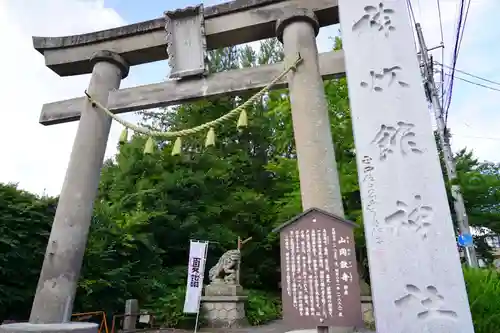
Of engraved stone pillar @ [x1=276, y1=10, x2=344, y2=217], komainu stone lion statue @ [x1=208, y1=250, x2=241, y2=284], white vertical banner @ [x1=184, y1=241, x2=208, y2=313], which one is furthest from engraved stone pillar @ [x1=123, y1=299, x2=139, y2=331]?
engraved stone pillar @ [x1=276, y1=10, x2=344, y2=217]

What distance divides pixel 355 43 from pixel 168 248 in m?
9.63

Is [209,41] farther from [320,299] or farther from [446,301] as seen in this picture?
[446,301]

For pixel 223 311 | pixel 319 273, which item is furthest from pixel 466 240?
pixel 319 273

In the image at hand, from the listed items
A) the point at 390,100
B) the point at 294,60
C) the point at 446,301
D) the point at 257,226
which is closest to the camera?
the point at 446,301

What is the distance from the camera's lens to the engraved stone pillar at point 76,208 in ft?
15.6

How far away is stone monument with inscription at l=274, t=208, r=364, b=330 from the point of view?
8.94ft

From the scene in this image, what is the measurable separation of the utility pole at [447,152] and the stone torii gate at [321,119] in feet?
18.1

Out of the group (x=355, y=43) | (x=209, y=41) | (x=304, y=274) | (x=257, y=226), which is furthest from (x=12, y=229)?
(x=257, y=226)

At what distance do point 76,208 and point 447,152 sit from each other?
8609 millimetres

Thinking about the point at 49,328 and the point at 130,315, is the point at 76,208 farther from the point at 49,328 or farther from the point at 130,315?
the point at 130,315

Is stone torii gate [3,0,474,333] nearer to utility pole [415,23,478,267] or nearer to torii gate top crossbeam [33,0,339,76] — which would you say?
torii gate top crossbeam [33,0,339,76]

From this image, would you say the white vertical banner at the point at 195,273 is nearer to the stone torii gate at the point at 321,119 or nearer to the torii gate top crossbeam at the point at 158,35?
the stone torii gate at the point at 321,119

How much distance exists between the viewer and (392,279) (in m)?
2.87

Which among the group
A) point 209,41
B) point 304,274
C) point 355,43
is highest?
point 209,41
